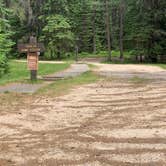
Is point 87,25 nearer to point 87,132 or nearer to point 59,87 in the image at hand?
point 59,87

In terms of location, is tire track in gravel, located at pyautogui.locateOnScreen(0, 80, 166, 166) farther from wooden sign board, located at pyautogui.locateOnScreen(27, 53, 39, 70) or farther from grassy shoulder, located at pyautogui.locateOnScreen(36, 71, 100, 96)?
wooden sign board, located at pyautogui.locateOnScreen(27, 53, 39, 70)

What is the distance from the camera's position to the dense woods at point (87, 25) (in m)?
41.2

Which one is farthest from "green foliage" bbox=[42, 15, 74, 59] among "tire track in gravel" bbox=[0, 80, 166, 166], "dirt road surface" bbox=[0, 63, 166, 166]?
"tire track in gravel" bbox=[0, 80, 166, 166]

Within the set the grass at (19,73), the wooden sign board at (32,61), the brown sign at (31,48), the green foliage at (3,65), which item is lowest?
the grass at (19,73)

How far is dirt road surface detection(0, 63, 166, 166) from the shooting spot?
568cm

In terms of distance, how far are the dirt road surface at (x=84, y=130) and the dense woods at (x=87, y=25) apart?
2334 centimetres

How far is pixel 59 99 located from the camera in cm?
1122

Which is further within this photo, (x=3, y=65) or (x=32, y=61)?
(x=3, y=65)

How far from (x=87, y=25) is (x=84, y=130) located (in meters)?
48.5

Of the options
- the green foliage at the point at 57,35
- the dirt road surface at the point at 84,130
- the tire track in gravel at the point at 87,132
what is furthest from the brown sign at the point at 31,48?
the green foliage at the point at 57,35

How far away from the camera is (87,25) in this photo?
55.2 meters

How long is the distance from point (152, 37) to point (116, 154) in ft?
119

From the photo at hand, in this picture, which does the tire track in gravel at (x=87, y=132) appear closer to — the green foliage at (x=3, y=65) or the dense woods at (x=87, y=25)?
the green foliage at (x=3, y=65)

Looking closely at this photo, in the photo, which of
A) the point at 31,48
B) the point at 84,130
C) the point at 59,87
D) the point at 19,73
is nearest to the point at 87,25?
the point at 19,73
